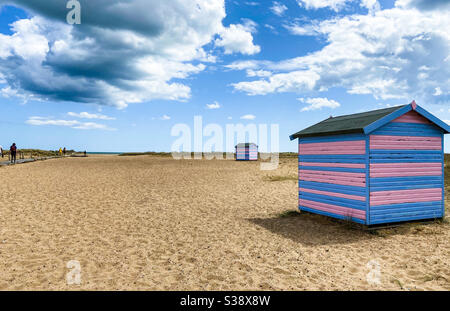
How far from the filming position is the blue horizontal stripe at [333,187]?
319 inches

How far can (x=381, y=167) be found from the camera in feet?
26.6

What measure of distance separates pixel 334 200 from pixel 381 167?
65.6 inches

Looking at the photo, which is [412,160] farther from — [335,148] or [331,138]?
[331,138]

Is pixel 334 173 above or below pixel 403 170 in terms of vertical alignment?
below

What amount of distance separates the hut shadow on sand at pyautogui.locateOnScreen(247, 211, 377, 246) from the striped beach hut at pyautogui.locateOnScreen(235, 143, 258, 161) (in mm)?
31931

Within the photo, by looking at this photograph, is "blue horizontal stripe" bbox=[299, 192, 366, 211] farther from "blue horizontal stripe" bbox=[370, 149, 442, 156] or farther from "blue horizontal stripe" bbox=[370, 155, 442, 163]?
"blue horizontal stripe" bbox=[370, 149, 442, 156]

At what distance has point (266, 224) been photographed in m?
9.26

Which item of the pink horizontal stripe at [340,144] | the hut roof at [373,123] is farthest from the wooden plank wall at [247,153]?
the hut roof at [373,123]

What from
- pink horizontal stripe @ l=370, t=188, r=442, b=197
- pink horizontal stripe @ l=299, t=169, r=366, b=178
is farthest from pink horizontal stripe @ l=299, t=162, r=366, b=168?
pink horizontal stripe @ l=370, t=188, r=442, b=197

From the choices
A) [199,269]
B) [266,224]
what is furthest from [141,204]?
[199,269]

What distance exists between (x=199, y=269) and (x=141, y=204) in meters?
7.24

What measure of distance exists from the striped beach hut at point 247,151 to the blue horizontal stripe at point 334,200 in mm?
32001

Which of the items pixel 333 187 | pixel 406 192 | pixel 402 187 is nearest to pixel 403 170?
pixel 402 187

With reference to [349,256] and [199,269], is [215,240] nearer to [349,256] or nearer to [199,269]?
[199,269]
